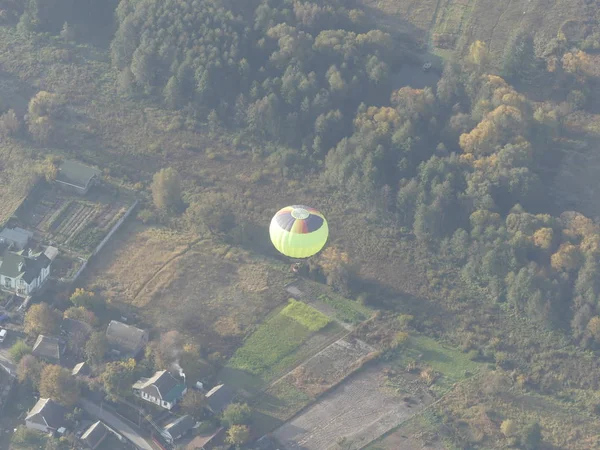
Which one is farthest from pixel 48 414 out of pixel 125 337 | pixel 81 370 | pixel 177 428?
pixel 177 428

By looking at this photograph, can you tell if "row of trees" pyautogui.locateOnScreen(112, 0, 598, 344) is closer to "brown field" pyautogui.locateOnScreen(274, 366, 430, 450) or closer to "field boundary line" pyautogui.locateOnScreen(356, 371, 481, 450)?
"field boundary line" pyautogui.locateOnScreen(356, 371, 481, 450)

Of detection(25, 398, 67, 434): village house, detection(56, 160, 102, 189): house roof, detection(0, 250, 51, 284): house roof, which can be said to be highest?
detection(56, 160, 102, 189): house roof

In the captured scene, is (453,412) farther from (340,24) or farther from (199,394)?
(340,24)

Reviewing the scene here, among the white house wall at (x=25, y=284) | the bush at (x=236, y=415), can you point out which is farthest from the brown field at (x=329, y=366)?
the white house wall at (x=25, y=284)

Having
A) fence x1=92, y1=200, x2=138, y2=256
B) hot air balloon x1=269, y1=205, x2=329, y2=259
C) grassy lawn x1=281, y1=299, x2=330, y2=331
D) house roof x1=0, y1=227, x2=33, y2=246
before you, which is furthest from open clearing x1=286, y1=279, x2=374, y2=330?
house roof x1=0, y1=227, x2=33, y2=246

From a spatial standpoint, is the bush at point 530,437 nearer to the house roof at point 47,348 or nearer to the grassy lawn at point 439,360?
the grassy lawn at point 439,360

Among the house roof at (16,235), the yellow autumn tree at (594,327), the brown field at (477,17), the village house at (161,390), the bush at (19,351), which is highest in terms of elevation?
the brown field at (477,17)
